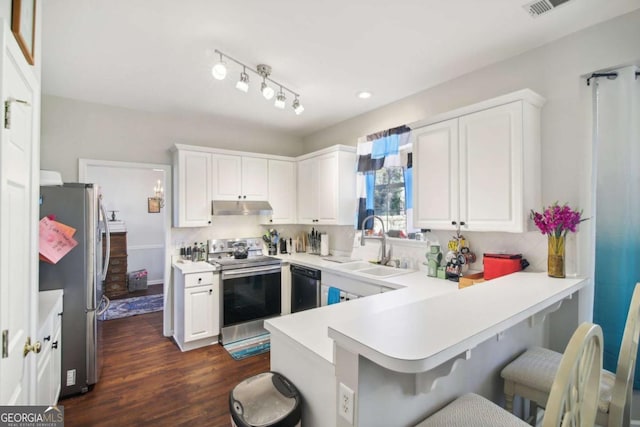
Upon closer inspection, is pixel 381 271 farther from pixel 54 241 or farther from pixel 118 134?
pixel 118 134

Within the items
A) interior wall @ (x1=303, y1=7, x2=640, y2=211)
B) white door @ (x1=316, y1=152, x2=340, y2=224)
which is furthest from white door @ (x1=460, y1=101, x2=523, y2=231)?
white door @ (x1=316, y1=152, x2=340, y2=224)

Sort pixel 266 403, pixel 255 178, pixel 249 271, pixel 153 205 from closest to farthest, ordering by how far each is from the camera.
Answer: pixel 266 403 < pixel 249 271 < pixel 255 178 < pixel 153 205

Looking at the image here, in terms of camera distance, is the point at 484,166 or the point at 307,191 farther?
the point at 307,191

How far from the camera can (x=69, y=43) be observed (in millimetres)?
2195

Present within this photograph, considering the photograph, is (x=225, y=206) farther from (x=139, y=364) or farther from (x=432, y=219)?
(x=432, y=219)

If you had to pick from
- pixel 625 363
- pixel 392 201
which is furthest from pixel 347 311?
pixel 392 201

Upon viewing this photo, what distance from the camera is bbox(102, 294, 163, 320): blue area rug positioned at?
15.2ft

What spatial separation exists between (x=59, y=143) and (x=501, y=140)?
13.5 ft

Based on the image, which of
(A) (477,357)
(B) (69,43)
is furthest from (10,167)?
(A) (477,357)

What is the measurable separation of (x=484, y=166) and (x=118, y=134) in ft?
12.3

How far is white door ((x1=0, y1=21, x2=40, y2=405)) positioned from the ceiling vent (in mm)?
2444

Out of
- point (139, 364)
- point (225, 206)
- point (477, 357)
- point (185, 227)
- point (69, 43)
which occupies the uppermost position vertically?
point (69, 43)

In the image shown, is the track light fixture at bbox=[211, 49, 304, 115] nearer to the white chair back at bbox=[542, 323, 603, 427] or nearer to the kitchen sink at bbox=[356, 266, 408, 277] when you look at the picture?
the kitchen sink at bbox=[356, 266, 408, 277]

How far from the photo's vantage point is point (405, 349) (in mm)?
916
